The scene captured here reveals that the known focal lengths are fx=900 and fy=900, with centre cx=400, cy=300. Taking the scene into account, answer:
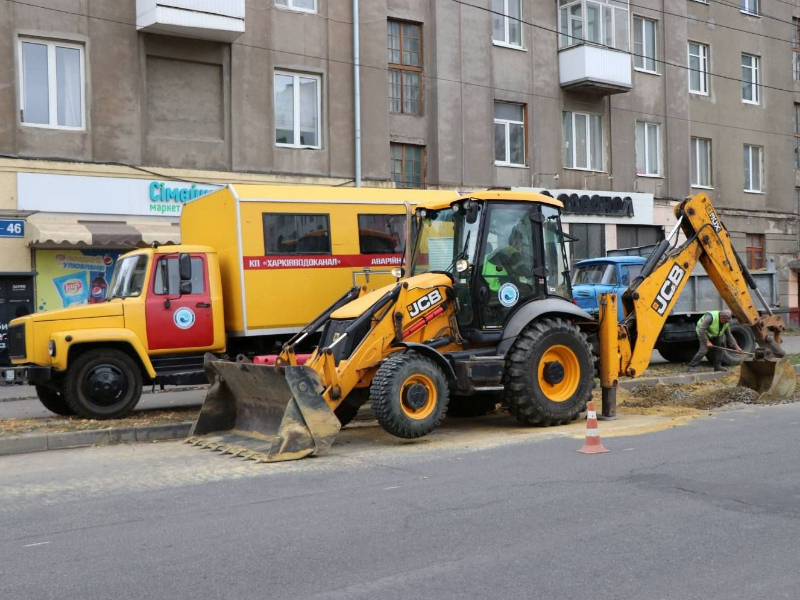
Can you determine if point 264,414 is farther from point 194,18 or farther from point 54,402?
point 194,18

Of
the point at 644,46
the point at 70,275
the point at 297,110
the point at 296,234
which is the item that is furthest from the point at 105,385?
the point at 644,46

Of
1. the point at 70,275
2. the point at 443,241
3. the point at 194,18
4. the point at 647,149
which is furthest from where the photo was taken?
the point at 647,149

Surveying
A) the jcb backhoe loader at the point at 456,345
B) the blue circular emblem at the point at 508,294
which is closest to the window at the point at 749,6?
the jcb backhoe loader at the point at 456,345

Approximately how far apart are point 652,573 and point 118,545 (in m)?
3.56

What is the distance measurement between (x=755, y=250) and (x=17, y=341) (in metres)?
Answer: 28.2

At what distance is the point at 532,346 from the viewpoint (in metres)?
10.7

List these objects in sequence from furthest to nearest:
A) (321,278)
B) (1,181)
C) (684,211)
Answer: (1,181)
(321,278)
(684,211)

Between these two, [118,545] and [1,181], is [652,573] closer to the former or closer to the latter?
[118,545]

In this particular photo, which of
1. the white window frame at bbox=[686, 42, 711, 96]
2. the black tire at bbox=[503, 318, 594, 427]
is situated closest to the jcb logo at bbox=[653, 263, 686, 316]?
the black tire at bbox=[503, 318, 594, 427]

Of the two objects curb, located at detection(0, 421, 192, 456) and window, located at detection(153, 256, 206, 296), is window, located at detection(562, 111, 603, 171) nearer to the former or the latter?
window, located at detection(153, 256, 206, 296)

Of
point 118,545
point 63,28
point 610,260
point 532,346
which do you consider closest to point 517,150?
point 610,260

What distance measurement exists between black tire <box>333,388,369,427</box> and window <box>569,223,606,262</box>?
56.9 feet

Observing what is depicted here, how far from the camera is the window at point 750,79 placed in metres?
33.5

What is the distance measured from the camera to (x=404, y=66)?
80.4 feet
